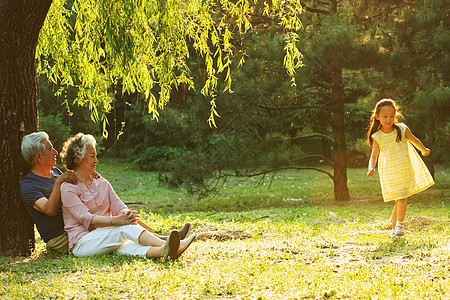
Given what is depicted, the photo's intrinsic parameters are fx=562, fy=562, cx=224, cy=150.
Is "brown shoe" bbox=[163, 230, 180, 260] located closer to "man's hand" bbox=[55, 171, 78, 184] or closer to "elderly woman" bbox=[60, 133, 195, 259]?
"elderly woman" bbox=[60, 133, 195, 259]

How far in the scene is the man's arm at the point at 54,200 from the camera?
18.0ft

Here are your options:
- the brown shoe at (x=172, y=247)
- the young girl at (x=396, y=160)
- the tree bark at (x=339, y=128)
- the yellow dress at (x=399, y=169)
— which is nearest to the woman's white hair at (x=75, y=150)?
the brown shoe at (x=172, y=247)

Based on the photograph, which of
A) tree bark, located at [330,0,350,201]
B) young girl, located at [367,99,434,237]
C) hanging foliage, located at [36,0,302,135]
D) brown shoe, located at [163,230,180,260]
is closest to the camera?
brown shoe, located at [163,230,180,260]

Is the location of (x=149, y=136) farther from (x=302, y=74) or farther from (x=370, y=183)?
(x=302, y=74)

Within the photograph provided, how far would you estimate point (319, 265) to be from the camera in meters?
4.86

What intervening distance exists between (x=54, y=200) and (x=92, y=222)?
1.43 ft

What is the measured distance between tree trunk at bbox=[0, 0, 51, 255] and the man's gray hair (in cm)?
10

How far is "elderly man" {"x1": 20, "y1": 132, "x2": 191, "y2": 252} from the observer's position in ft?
18.1

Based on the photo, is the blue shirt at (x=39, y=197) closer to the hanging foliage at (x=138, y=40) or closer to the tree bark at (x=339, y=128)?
the hanging foliage at (x=138, y=40)

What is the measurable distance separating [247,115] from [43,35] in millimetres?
6963

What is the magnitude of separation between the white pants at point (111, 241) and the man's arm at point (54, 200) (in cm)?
42

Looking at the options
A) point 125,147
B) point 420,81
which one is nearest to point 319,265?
point 420,81

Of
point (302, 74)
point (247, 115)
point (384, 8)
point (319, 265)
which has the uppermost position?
point (384, 8)

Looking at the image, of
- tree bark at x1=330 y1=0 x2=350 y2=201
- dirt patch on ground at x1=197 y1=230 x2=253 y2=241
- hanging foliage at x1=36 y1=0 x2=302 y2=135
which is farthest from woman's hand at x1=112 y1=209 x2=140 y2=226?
tree bark at x1=330 y1=0 x2=350 y2=201
